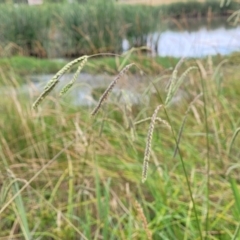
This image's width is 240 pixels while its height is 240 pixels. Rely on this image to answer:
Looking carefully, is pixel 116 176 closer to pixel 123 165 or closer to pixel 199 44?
pixel 123 165

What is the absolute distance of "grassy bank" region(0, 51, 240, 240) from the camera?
3.86ft

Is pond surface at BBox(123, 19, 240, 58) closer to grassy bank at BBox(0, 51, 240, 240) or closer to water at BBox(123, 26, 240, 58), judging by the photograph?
water at BBox(123, 26, 240, 58)

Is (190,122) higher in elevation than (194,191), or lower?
lower

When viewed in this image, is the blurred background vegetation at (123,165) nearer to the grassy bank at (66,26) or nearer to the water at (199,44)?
the water at (199,44)

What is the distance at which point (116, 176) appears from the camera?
5.50ft

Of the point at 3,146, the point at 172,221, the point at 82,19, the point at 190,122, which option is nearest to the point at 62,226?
the point at 172,221

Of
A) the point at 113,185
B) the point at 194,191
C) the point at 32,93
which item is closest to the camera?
the point at 194,191

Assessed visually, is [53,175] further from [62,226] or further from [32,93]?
[32,93]

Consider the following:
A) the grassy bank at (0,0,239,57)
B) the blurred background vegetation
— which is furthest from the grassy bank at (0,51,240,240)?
the grassy bank at (0,0,239,57)

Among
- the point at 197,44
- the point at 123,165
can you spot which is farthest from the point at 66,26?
the point at 123,165

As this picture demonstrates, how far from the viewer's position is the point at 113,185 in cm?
171

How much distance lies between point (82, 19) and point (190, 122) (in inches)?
290

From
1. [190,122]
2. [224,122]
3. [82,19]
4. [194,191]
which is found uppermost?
[194,191]

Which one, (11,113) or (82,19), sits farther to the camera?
(82,19)
